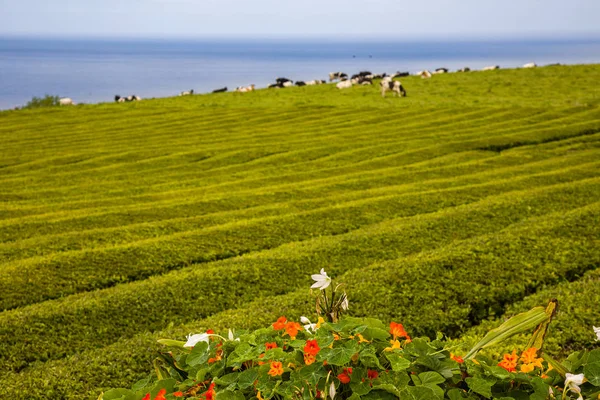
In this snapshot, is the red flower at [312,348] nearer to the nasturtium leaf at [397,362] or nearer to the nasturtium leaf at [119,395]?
the nasturtium leaf at [397,362]

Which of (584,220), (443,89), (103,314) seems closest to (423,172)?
(584,220)

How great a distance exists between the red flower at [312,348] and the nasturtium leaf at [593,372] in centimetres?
119

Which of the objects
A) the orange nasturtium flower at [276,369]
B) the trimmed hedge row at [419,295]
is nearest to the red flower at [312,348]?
the orange nasturtium flower at [276,369]

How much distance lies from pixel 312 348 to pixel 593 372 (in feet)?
Answer: 4.09

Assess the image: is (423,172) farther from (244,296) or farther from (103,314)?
(103,314)

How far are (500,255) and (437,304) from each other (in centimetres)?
217

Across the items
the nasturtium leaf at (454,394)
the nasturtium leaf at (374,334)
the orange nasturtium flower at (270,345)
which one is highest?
the nasturtium leaf at (374,334)

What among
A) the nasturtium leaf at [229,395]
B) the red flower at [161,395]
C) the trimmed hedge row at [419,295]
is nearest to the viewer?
the red flower at [161,395]

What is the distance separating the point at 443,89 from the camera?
39062 mm

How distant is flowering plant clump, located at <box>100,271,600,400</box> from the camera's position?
2.31 meters

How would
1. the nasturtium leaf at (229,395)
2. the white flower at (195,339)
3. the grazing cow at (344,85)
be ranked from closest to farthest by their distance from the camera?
the nasturtium leaf at (229,395)
the white flower at (195,339)
the grazing cow at (344,85)

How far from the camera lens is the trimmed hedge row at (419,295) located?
6426 mm

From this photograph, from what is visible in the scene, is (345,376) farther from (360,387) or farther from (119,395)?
(119,395)

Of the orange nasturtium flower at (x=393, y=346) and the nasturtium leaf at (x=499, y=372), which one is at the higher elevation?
the orange nasturtium flower at (x=393, y=346)
